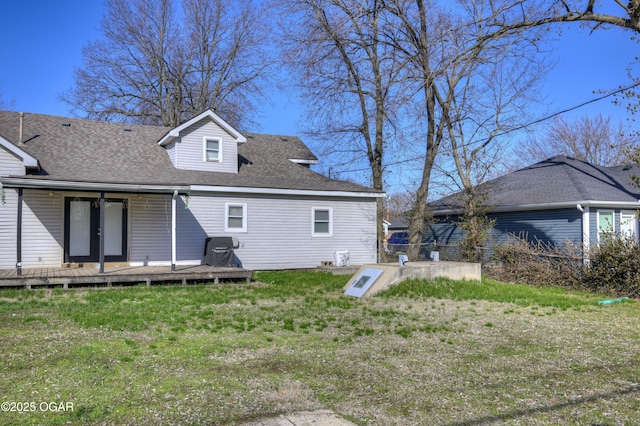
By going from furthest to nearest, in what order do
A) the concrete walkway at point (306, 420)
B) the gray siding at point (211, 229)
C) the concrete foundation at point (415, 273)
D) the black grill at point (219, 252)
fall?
1. the black grill at point (219, 252)
2. the gray siding at point (211, 229)
3. the concrete foundation at point (415, 273)
4. the concrete walkway at point (306, 420)

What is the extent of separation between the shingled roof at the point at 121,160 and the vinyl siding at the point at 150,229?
2.37 ft

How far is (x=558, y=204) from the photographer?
1741 cm

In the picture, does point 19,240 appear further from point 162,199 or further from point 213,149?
point 213,149

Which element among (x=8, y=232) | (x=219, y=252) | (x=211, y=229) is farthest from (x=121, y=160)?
(x=219, y=252)

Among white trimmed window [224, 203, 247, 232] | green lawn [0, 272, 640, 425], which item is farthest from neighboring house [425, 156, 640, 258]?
white trimmed window [224, 203, 247, 232]

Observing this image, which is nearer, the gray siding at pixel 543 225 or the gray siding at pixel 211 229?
the gray siding at pixel 211 229

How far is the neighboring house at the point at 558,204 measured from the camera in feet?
56.5

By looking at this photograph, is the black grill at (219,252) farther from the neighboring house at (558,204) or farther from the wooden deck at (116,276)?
the neighboring house at (558,204)

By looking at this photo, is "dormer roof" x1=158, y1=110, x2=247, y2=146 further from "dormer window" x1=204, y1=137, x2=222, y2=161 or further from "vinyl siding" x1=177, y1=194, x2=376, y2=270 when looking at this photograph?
"vinyl siding" x1=177, y1=194, x2=376, y2=270

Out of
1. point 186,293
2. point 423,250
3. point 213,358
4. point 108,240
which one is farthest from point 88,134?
point 213,358

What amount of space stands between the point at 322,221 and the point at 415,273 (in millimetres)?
5946

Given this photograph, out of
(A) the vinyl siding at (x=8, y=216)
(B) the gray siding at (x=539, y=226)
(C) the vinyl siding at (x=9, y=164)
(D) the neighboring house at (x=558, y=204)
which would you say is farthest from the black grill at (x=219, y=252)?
(D) the neighboring house at (x=558, y=204)

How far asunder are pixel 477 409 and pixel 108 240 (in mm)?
13026

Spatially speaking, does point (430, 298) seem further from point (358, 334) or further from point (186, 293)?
point (186, 293)
